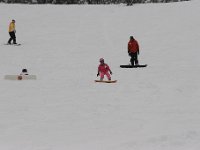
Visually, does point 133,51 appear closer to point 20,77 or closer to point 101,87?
point 101,87

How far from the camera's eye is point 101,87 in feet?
52.5

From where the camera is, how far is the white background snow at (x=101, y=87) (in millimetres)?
9451

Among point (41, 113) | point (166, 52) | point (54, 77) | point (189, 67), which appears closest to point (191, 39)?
point (166, 52)

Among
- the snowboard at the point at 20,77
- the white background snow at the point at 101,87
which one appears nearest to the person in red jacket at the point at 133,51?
the white background snow at the point at 101,87

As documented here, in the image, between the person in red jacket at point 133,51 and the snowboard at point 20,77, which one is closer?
the snowboard at point 20,77

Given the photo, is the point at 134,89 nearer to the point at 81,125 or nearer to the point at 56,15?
the point at 81,125

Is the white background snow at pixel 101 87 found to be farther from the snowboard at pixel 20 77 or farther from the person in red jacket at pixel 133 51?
the person in red jacket at pixel 133 51

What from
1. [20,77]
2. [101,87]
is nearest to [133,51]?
[101,87]

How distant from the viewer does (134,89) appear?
15.5m

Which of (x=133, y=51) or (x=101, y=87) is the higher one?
(x=133, y=51)

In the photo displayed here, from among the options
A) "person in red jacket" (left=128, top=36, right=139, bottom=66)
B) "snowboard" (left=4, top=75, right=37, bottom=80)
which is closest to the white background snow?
"snowboard" (left=4, top=75, right=37, bottom=80)

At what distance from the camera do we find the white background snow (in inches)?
372

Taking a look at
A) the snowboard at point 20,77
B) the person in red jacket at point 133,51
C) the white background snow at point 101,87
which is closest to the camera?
the white background snow at point 101,87

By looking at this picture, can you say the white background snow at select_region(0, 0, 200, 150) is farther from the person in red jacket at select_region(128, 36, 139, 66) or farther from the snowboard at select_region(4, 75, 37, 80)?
the person in red jacket at select_region(128, 36, 139, 66)
